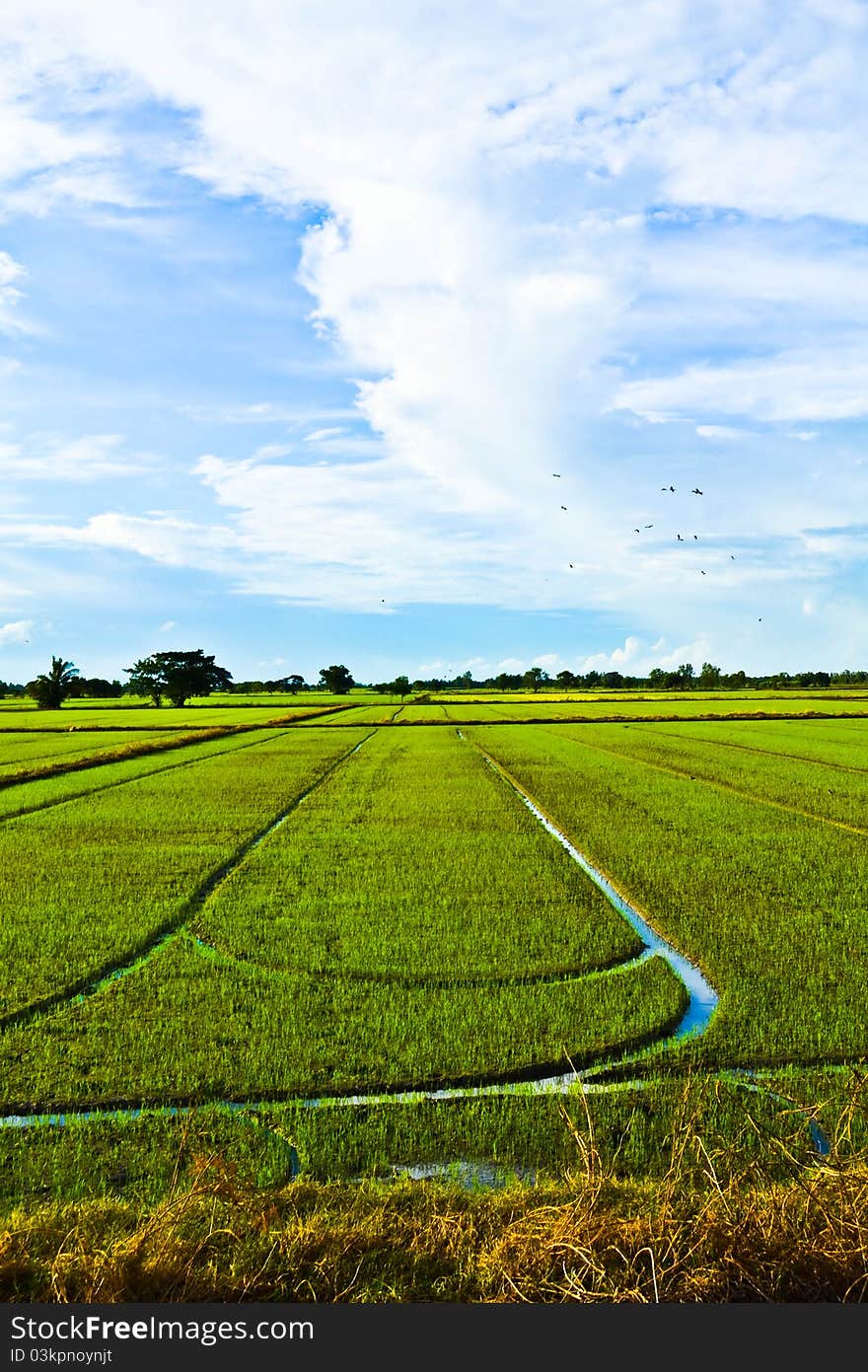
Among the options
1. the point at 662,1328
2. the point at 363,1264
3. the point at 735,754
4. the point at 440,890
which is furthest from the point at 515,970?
the point at 735,754

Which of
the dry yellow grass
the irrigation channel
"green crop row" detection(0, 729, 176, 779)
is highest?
the dry yellow grass

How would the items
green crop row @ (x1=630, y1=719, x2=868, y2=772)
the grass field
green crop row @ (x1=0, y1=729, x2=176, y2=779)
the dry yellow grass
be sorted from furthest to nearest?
green crop row @ (x1=0, y1=729, x2=176, y2=779) < green crop row @ (x1=630, y1=719, x2=868, y2=772) < the grass field < the dry yellow grass

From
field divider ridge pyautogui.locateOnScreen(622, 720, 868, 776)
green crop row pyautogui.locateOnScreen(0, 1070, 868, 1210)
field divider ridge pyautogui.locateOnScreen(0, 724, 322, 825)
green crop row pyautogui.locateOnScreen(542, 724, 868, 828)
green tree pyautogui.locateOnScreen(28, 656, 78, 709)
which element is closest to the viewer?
green crop row pyautogui.locateOnScreen(0, 1070, 868, 1210)

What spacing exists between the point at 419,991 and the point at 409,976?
0.40 m

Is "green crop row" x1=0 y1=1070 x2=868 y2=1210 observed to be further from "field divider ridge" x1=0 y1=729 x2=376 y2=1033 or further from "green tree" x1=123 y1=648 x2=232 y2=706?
"green tree" x1=123 y1=648 x2=232 y2=706

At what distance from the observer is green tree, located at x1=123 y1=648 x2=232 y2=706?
360 ft

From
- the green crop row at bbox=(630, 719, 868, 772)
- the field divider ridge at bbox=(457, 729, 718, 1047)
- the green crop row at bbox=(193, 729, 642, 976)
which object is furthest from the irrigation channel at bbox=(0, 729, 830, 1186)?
the green crop row at bbox=(630, 719, 868, 772)

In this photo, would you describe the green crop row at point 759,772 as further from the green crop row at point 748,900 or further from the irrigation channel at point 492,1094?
the irrigation channel at point 492,1094

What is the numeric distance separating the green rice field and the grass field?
32 millimetres

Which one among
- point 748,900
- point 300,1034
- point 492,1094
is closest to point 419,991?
point 300,1034

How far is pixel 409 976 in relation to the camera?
843cm

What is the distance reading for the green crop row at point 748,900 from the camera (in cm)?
705

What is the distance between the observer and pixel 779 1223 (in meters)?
3.73

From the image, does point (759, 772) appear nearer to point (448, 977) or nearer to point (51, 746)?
point (448, 977)
